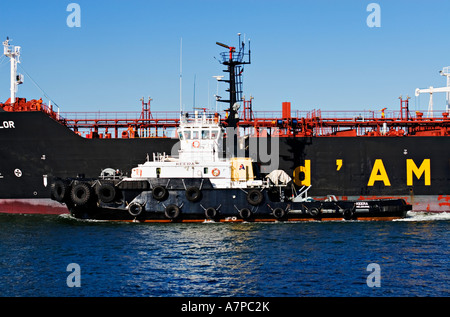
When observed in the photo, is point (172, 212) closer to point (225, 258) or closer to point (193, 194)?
point (193, 194)

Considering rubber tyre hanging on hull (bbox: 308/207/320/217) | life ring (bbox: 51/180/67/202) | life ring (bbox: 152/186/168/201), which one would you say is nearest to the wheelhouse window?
life ring (bbox: 152/186/168/201)

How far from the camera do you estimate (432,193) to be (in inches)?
1282

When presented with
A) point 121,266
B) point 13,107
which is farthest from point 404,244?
point 13,107

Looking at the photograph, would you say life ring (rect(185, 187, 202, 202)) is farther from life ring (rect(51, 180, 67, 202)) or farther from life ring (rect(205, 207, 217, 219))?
life ring (rect(51, 180, 67, 202))

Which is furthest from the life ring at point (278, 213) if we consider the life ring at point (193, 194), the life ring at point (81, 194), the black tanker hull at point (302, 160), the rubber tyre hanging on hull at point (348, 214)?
the life ring at point (81, 194)

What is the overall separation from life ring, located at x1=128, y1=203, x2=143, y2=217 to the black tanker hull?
5767mm

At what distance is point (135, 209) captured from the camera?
87.7 feet

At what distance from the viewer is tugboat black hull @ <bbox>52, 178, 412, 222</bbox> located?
26859 millimetres

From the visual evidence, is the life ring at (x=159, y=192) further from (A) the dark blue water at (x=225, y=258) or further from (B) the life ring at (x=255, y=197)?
(B) the life ring at (x=255, y=197)

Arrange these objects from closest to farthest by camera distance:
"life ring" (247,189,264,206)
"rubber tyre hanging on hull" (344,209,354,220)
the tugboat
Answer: the tugboat < "life ring" (247,189,264,206) < "rubber tyre hanging on hull" (344,209,354,220)

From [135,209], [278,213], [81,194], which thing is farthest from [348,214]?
[81,194]

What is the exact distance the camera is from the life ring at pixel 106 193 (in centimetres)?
2680

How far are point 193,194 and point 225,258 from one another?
806cm

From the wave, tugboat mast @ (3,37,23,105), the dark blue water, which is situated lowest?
the dark blue water
